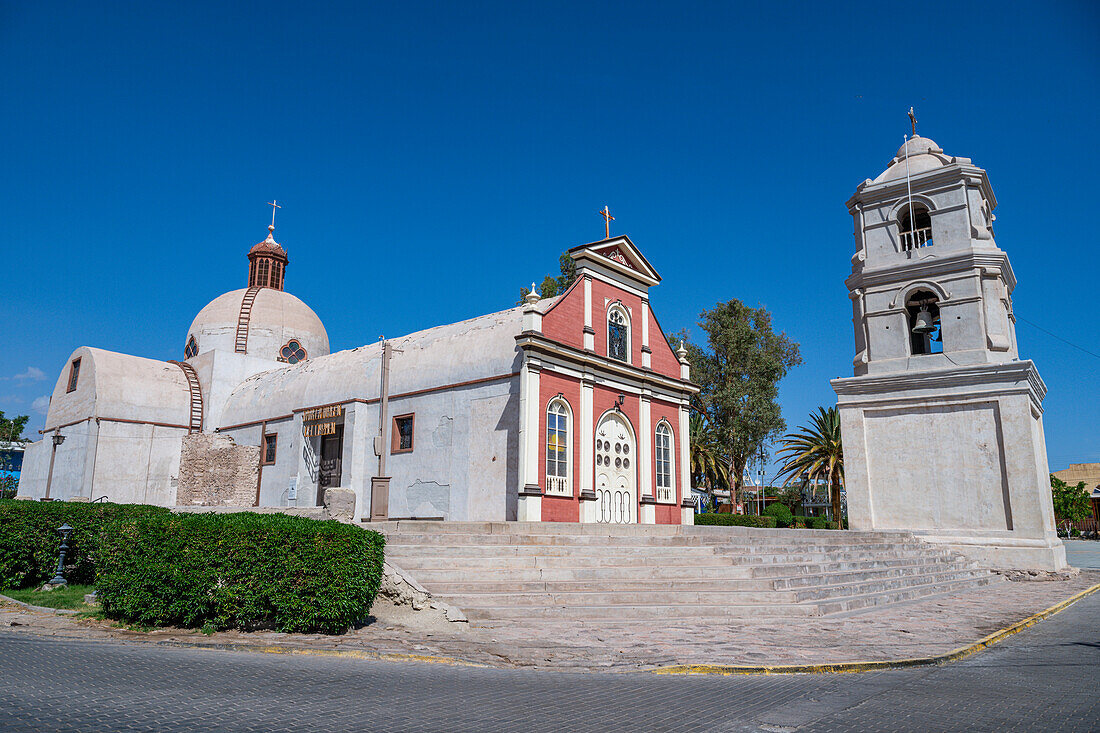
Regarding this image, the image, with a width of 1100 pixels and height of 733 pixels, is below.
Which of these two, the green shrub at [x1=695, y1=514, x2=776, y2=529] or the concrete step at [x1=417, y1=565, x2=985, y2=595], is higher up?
the green shrub at [x1=695, y1=514, x2=776, y2=529]

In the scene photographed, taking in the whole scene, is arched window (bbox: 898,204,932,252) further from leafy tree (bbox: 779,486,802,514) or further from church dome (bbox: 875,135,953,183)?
leafy tree (bbox: 779,486,802,514)

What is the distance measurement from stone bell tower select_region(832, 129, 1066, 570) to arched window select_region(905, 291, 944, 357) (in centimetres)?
4

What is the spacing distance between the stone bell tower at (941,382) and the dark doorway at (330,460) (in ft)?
54.8

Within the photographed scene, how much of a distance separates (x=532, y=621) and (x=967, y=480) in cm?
1513

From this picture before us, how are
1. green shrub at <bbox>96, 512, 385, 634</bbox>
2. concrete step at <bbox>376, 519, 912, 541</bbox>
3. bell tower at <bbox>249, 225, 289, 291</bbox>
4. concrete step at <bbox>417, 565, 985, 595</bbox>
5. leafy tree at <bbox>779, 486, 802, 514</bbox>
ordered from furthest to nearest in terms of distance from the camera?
leafy tree at <bbox>779, 486, 802, 514</bbox> < bell tower at <bbox>249, 225, 289, 291</bbox> < concrete step at <bbox>376, 519, 912, 541</bbox> < concrete step at <bbox>417, 565, 985, 595</bbox> < green shrub at <bbox>96, 512, 385, 634</bbox>

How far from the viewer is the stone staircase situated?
10891 mm

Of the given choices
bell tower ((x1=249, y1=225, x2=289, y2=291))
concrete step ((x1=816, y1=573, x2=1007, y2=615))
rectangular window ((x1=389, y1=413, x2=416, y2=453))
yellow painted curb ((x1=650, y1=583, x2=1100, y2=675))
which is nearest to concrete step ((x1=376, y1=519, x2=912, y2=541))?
concrete step ((x1=816, y1=573, x2=1007, y2=615))

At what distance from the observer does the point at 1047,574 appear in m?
18.2

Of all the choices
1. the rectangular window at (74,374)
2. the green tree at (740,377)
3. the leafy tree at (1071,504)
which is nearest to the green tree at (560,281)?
the green tree at (740,377)

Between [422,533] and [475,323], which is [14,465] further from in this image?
[422,533]

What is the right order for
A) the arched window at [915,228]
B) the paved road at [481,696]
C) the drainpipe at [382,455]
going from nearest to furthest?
the paved road at [481,696]
the drainpipe at [382,455]
the arched window at [915,228]

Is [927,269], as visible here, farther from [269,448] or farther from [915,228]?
[269,448]

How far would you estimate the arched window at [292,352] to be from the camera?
113 ft

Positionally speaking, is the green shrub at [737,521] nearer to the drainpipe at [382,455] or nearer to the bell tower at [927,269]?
the bell tower at [927,269]
